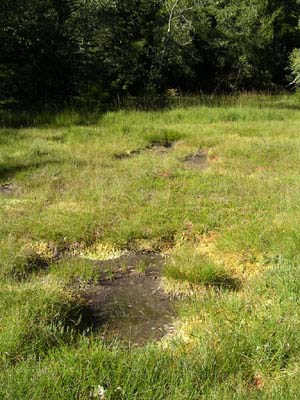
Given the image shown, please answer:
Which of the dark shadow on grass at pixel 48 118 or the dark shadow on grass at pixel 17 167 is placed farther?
the dark shadow on grass at pixel 48 118

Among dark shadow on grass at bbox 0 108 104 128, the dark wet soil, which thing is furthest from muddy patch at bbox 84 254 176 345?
dark shadow on grass at bbox 0 108 104 128

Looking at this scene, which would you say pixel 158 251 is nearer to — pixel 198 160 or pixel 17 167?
pixel 17 167

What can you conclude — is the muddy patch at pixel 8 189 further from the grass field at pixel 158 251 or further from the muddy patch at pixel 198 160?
the muddy patch at pixel 198 160

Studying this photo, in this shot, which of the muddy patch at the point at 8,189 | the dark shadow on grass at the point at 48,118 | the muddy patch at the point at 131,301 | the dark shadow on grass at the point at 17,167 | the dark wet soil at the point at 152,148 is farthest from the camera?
the dark shadow on grass at the point at 48,118

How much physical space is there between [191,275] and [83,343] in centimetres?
144

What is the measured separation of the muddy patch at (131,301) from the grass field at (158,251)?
4.6 inches

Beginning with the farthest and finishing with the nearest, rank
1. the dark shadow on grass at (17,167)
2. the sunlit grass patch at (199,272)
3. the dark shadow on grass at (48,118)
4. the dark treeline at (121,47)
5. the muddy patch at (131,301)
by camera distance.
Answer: the dark treeline at (121,47), the dark shadow on grass at (48,118), the dark shadow on grass at (17,167), the sunlit grass patch at (199,272), the muddy patch at (131,301)

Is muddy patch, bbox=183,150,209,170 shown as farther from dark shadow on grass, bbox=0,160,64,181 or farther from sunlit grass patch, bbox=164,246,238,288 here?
sunlit grass patch, bbox=164,246,238,288

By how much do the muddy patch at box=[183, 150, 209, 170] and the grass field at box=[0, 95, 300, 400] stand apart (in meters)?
0.03

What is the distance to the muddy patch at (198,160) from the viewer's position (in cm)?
811

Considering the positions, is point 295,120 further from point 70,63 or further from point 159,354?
point 159,354

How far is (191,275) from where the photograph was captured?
167 inches

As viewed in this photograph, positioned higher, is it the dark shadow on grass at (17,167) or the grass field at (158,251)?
the dark shadow on grass at (17,167)

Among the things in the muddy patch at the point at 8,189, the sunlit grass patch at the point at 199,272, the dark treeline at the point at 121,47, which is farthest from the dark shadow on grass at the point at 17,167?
the dark treeline at the point at 121,47
